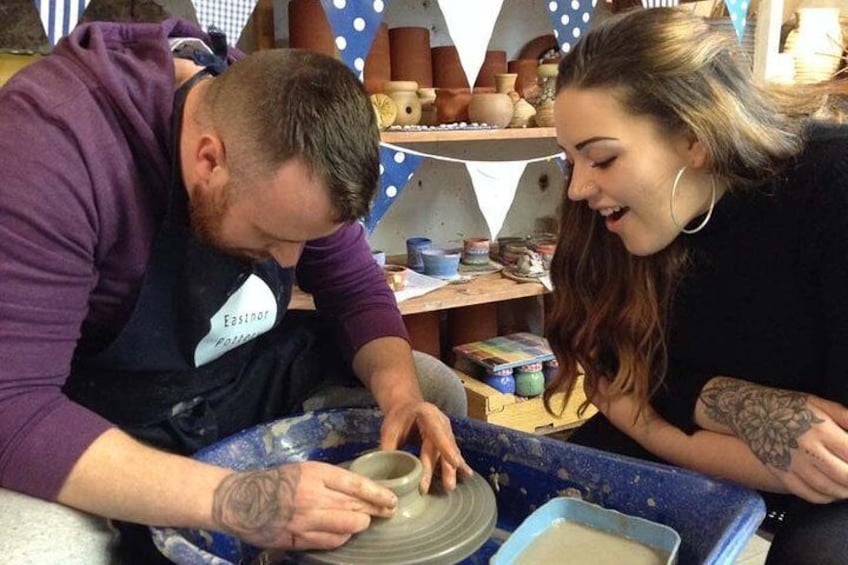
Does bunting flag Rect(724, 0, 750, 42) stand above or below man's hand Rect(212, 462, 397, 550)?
above

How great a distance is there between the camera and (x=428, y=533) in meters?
0.91

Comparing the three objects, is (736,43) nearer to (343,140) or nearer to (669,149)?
(669,149)

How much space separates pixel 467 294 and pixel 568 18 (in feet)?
2.57

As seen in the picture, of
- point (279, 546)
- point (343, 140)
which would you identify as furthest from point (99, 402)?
point (343, 140)

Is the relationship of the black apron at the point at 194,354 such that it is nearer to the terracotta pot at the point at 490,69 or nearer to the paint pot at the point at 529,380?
the paint pot at the point at 529,380

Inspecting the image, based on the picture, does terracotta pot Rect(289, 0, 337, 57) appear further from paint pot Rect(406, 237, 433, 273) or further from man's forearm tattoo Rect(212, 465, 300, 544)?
man's forearm tattoo Rect(212, 465, 300, 544)

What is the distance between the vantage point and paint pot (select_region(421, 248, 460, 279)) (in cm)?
215

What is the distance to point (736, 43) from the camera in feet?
3.51

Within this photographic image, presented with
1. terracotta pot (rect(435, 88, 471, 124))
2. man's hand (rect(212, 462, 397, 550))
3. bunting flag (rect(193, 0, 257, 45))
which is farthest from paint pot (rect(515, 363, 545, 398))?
man's hand (rect(212, 462, 397, 550))

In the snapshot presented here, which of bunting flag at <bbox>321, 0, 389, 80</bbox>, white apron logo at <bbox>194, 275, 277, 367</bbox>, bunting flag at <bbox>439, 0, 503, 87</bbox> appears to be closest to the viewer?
white apron logo at <bbox>194, 275, 277, 367</bbox>

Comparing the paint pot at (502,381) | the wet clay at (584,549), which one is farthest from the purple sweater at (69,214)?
the paint pot at (502,381)

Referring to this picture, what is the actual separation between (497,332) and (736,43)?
1.53 meters

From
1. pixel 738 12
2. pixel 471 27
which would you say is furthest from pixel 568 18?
pixel 738 12

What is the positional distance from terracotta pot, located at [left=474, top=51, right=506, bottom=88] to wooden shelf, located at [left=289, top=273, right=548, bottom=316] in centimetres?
56
